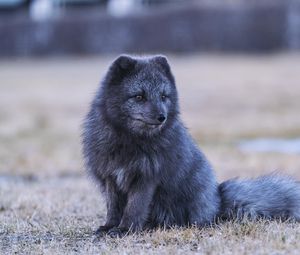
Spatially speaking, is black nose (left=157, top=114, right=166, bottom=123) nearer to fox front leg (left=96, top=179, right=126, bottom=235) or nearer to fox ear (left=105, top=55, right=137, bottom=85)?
fox ear (left=105, top=55, right=137, bottom=85)

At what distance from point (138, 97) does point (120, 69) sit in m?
0.36

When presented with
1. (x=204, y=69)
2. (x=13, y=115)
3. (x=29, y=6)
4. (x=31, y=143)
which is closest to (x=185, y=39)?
(x=204, y=69)

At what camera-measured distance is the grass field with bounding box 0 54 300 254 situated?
6.66 metres

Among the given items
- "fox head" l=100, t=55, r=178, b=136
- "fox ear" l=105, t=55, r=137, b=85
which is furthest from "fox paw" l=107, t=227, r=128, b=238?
"fox ear" l=105, t=55, r=137, b=85

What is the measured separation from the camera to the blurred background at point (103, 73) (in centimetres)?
1173

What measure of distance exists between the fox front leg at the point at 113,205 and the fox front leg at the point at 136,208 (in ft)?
0.56

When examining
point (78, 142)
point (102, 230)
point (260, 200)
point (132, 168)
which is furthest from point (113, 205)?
point (78, 142)

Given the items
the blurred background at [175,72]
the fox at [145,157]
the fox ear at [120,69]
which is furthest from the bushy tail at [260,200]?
the blurred background at [175,72]

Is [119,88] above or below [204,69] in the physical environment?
above

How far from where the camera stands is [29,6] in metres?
46.2

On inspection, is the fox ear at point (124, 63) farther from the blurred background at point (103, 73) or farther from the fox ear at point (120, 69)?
the blurred background at point (103, 73)

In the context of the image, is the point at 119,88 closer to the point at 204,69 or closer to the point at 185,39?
the point at 204,69

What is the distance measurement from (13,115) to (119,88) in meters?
17.1

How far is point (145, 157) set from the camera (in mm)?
7035
